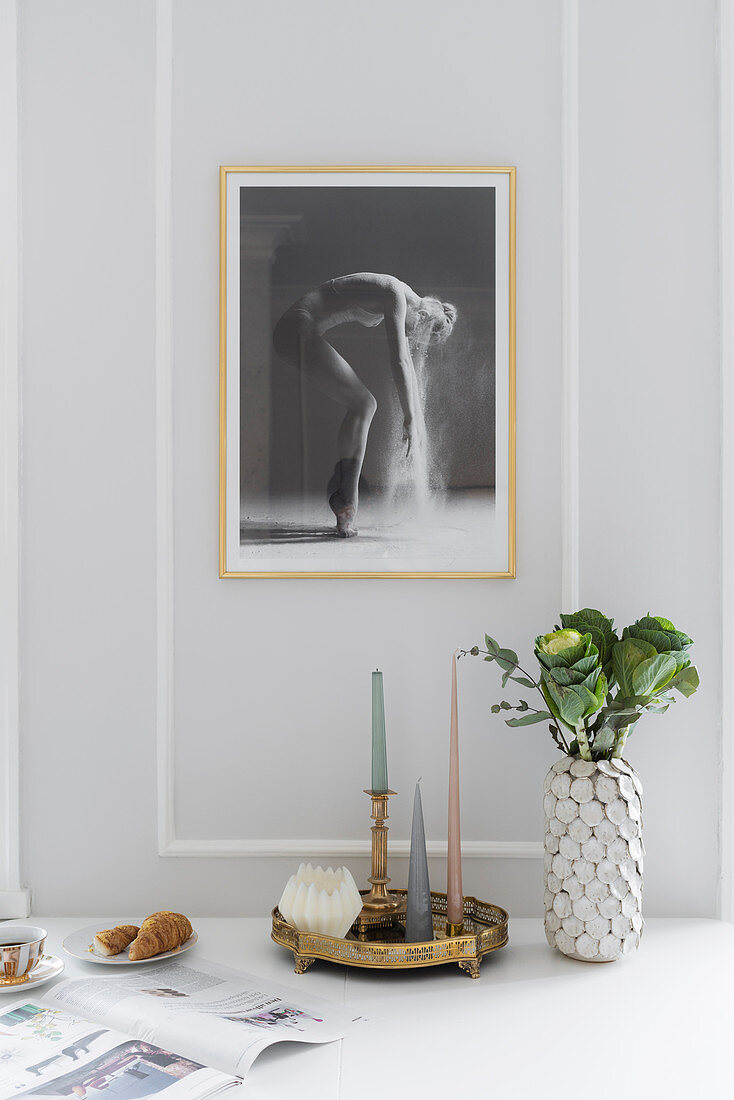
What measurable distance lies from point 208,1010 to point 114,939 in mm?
225

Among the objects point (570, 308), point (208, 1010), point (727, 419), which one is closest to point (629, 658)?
point (727, 419)

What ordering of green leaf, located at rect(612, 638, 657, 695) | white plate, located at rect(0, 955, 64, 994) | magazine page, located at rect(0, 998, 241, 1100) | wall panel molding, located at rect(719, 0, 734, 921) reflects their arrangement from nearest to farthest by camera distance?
1. magazine page, located at rect(0, 998, 241, 1100)
2. white plate, located at rect(0, 955, 64, 994)
3. green leaf, located at rect(612, 638, 657, 695)
4. wall panel molding, located at rect(719, 0, 734, 921)

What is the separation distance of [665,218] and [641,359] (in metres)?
0.22

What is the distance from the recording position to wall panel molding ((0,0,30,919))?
1360 millimetres

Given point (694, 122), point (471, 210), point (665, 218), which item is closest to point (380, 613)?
point (471, 210)

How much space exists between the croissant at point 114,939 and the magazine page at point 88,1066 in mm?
148

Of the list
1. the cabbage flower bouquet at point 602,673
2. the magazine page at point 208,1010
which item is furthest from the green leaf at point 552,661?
the magazine page at point 208,1010

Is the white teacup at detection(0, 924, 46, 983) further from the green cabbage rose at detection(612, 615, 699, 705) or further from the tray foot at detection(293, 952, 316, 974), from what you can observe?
the green cabbage rose at detection(612, 615, 699, 705)

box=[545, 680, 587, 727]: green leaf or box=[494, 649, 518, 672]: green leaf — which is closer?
box=[545, 680, 587, 727]: green leaf

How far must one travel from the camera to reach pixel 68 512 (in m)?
1.38

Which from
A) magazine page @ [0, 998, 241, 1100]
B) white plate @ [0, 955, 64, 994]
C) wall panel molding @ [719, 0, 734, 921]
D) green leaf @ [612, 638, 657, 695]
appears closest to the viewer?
magazine page @ [0, 998, 241, 1100]

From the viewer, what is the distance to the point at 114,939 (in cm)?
117

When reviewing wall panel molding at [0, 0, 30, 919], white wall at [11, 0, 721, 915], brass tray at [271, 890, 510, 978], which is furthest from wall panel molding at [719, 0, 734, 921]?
wall panel molding at [0, 0, 30, 919]

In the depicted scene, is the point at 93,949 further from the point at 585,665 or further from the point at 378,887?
the point at 585,665
